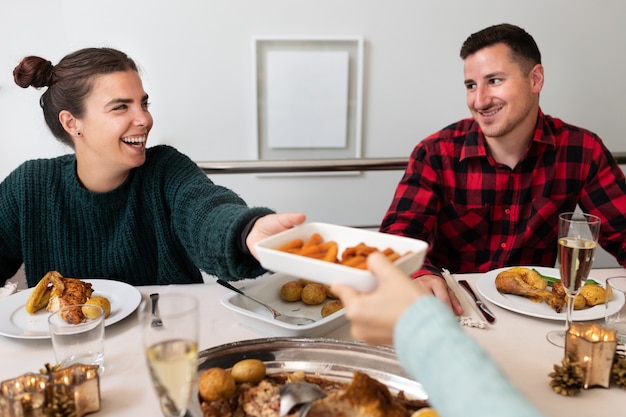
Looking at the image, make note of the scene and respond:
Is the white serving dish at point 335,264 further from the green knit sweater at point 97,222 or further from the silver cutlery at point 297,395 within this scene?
the green knit sweater at point 97,222

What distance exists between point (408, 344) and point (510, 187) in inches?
58.8

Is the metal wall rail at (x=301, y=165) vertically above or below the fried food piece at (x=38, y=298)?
above

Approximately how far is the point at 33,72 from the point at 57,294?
30.7 inches

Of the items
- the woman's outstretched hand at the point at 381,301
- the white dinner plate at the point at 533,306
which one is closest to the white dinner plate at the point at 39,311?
the woman's outstretched hand at the point at 381,301

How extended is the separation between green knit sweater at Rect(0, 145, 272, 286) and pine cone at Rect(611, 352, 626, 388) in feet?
3.68

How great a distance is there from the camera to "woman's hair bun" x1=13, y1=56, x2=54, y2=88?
1657 mm

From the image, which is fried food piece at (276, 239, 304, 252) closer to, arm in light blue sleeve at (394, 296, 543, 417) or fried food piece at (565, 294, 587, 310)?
arm in light blue sleeve at (394, 296, 543, 417)

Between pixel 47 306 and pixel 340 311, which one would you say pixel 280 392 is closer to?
pixel 340 311

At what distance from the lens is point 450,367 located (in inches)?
21.7

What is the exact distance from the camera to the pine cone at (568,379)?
930 mm

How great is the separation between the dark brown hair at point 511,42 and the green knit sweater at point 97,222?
106cm

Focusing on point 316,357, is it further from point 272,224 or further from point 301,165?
point 301,165

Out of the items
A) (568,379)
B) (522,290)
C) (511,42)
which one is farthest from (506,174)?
(568,379)

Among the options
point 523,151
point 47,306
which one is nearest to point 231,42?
point 523,151
